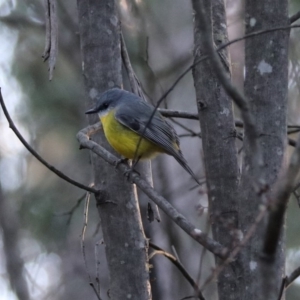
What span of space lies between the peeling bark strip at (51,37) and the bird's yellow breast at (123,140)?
2.93ft

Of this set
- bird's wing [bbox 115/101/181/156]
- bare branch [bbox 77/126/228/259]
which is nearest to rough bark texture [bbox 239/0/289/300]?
bare branch [bbox 77/126/228/259]

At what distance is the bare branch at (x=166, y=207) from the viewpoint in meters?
2.37

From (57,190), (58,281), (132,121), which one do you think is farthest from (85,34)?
(58,281)

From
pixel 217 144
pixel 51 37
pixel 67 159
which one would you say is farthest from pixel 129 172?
pixel 67 159

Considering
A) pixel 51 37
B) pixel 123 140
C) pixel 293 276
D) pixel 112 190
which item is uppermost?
pixel 123 140

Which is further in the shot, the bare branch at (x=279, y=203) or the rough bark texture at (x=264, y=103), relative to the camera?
the rough bark texture at (x=264, y=103)

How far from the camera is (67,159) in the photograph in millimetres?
8797

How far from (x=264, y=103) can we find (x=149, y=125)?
1.42 metres

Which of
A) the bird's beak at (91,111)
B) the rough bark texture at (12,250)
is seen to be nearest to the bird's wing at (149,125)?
the bird's beak at (91,111)

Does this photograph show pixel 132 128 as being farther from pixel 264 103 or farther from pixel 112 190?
pixel 264 103

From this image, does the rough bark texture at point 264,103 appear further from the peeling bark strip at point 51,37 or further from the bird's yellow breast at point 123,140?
the bird's yellow breast at point 123,140

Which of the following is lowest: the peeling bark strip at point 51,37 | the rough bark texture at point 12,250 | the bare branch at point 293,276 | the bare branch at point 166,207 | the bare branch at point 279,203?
the bare branch at point 279,203

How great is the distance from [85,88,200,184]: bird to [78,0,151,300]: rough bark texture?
16cm

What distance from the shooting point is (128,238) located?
3.47m
